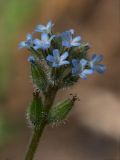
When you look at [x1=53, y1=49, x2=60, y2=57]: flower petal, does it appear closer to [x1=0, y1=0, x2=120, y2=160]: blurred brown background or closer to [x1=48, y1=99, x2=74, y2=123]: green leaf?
[x1=48, y1=99, x2=74, y2=123]: green leaf

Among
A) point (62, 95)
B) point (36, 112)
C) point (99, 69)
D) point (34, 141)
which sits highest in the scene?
point (62, 95)

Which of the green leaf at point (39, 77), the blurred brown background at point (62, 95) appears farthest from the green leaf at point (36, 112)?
the blurred brown background at point (62, 95)

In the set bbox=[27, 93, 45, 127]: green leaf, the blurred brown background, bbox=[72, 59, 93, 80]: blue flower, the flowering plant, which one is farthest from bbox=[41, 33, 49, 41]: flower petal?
the blurred brown background

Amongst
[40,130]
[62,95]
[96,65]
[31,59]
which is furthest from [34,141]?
[62,95]

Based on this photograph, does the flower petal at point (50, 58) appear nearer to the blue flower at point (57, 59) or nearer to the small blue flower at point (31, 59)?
the blue flower at point (57, 59)

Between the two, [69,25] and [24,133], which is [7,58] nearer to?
[24,133]

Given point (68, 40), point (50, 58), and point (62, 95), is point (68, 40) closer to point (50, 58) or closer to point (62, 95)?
point (50, 58)
